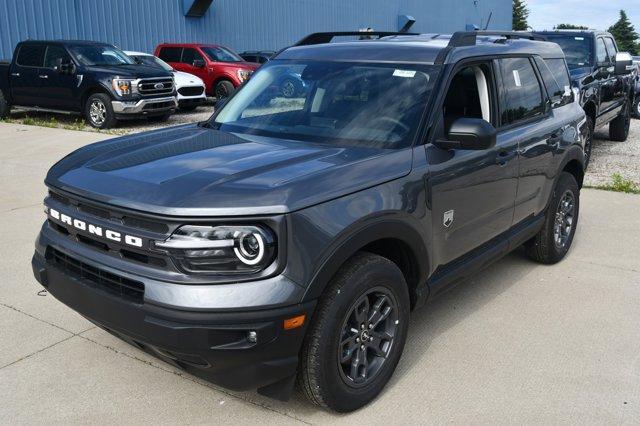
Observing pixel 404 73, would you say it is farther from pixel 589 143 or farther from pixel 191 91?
pixel 191 91

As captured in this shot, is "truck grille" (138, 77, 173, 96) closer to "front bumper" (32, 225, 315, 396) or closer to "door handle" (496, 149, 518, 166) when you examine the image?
"door handle" (496, 149, 518, 166)

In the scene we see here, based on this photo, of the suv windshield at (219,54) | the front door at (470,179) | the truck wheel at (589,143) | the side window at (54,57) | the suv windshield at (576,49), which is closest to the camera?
the front door at (470,179)

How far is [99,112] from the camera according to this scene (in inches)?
539

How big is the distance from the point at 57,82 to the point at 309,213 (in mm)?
13012

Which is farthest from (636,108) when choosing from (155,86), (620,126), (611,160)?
(155,86)

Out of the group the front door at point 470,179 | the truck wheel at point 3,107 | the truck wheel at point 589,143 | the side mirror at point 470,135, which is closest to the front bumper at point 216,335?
the front door at point 470,179

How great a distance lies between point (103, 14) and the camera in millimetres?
19672

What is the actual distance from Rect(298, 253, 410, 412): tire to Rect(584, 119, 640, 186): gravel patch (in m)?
6.21

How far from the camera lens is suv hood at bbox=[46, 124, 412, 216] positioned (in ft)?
8.84

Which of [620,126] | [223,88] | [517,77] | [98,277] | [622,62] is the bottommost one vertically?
[223,88]

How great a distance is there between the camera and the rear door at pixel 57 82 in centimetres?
1396

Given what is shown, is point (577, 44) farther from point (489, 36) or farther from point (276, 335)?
point (276, 335)

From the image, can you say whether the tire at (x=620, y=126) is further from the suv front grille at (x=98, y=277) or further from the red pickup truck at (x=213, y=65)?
the suv front grille at (x=98, y=277)

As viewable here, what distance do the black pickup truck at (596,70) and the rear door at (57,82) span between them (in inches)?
379
